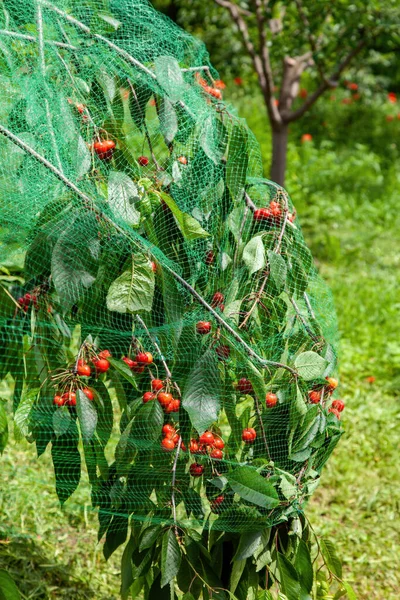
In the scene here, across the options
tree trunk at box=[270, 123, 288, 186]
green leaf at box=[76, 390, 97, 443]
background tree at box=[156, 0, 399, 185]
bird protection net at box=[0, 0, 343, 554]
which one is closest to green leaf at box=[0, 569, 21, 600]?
bird protection net at box=[0, 0, 343, 554]

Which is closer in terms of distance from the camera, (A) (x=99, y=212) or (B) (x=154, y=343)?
(A) (x=99, y=212)

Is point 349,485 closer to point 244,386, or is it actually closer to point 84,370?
point 244,386

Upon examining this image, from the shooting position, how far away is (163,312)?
183 cm

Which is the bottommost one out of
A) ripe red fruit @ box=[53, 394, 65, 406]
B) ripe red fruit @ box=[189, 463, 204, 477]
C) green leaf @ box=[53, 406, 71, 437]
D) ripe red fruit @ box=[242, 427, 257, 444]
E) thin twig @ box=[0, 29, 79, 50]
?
ripe red fruit @ box=[189, 463, 204, 477]

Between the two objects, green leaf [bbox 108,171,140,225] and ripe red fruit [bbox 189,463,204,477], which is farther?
ripe red fruit [bbox 189,463,204,477]

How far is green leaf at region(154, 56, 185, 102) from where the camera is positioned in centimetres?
180

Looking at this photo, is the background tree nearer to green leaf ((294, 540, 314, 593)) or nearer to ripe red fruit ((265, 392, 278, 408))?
ripe red fruit ((265, 392, 278, 408))

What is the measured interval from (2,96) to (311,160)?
5.06 metres

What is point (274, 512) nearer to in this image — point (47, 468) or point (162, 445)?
point (162, 445)

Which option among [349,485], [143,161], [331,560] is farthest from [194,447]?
[349,485]

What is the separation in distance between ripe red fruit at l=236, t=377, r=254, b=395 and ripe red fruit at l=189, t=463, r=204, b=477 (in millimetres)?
203

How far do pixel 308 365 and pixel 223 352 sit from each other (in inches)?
7.9

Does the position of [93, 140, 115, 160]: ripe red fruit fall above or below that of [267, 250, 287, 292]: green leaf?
above

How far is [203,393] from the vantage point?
1.72 meters
